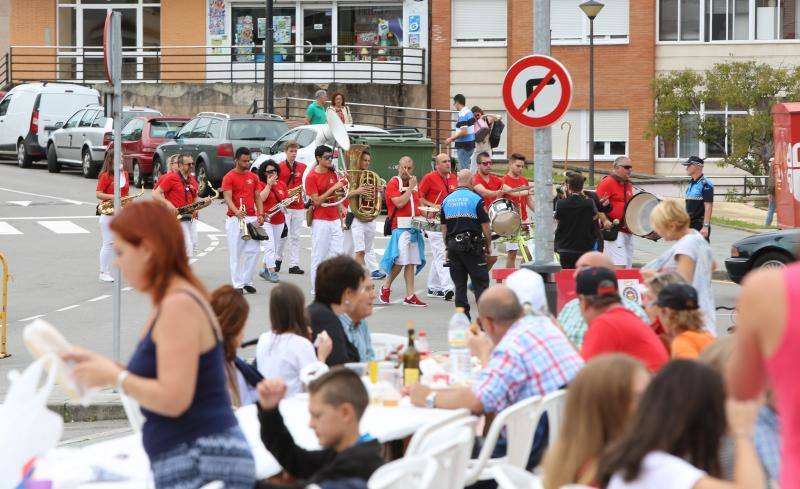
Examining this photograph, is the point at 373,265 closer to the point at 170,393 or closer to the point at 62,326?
the point at 62,326

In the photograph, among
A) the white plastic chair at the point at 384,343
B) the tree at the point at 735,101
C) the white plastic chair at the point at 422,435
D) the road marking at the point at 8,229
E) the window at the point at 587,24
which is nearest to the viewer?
the white plastic chair at the point at 422,435

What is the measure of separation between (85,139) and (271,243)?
1639cm

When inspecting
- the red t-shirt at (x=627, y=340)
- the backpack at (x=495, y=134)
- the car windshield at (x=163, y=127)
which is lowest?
the red t-shirt at (x=627, y=340)

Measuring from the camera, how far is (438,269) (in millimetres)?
17828

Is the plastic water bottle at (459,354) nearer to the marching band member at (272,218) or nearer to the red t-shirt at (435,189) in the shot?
the red t-shirt at (435,189)

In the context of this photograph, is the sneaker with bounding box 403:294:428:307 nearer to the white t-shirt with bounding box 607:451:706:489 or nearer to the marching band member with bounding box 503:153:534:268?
the marching band member with bounding box 503:153:534:268

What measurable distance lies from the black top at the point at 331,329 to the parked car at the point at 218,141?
19.6 m

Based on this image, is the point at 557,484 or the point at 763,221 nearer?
the point at 557,484

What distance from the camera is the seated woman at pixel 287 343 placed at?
7.84 metres

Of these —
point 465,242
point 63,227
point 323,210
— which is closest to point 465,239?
point 465,242

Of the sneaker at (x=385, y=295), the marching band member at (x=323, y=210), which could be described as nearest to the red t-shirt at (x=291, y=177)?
the marching band member at (x=323, y=210)

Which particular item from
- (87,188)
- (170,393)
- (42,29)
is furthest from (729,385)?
(42,29)

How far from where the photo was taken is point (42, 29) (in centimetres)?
4869

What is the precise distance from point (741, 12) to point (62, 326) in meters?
32.0
